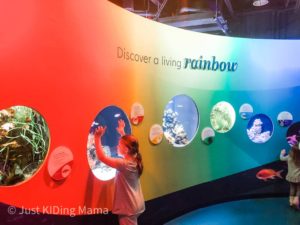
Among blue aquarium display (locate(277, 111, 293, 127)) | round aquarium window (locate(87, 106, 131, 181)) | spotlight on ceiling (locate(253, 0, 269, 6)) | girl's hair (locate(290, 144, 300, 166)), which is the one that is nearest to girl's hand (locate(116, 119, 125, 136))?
round aquarium window (locate(87, 106, 131, 181))

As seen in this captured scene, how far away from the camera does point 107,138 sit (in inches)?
144

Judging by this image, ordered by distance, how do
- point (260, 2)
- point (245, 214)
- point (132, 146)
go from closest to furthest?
1. point (132, 146)
2. point (245, 214)
3. point (260, 2)

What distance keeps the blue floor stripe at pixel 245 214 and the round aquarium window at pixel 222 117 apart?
135 cm

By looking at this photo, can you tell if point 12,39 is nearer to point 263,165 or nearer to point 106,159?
point 106,159

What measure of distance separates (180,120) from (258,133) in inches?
78.7

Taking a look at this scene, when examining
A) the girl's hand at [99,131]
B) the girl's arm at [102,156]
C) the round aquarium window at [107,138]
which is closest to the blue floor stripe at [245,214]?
the round aquarium window at [107,138]

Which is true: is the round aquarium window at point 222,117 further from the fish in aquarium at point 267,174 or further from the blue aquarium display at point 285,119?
the fish in aquarium at point 267,174

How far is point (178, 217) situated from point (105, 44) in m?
2.97

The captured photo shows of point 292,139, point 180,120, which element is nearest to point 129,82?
point 180,120

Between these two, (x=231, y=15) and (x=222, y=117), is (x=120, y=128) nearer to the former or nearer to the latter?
(x=222, y=117)

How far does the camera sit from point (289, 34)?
739 centimetres

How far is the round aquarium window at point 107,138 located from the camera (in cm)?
343

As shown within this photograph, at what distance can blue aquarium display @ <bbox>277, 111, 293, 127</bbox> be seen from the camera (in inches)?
246

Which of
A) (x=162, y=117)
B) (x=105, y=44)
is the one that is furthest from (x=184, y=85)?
(x=105, y=44)
